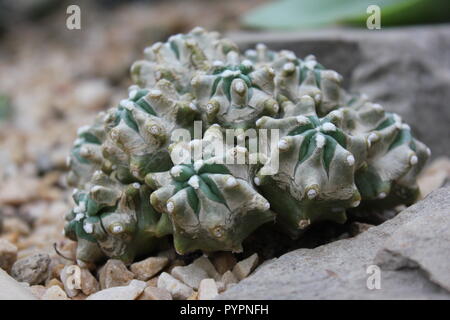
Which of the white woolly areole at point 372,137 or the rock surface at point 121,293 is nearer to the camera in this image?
the rock surface at point 121,293

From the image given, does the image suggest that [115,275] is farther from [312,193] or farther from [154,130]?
[312,193]

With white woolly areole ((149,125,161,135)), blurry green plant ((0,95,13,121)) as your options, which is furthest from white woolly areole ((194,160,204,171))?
blurry green plant ((0,95,13,121))

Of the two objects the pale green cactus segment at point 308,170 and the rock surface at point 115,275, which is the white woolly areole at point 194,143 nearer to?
the pale green cactus segment at point 308,170

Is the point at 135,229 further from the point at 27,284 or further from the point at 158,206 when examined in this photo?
the point at 27,284

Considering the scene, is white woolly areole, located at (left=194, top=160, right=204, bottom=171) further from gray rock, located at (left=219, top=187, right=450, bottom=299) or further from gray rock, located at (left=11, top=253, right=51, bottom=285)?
gray rock, located at (left=11, top=253, right=51, bottom=285)

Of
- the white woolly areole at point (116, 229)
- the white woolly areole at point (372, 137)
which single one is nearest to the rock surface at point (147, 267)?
the white woolly areole at point (116, 229)

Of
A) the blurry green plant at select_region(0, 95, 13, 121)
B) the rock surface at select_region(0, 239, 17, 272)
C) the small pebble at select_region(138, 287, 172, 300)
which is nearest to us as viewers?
the small pebble at select_region(138, 287, 172, 300)

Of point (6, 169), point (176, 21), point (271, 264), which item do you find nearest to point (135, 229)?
point (271, 264)
